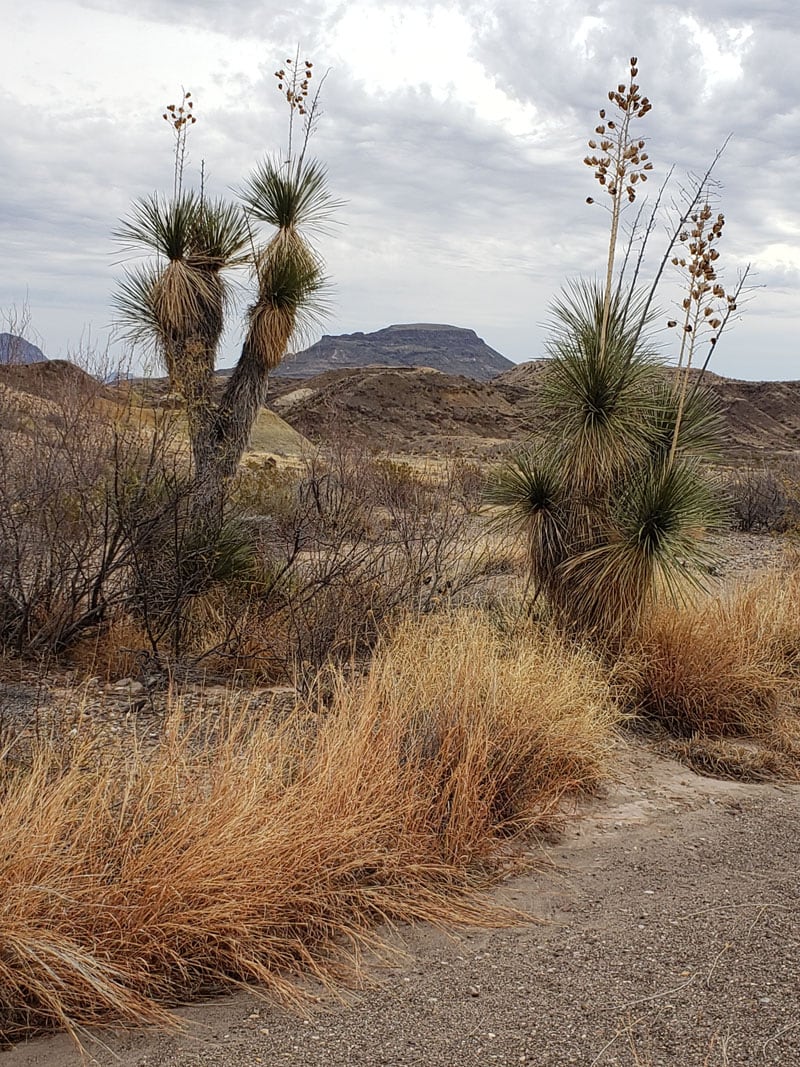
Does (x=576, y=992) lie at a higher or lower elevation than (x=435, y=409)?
lower

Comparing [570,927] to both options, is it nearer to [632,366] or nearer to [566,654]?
[566,654]

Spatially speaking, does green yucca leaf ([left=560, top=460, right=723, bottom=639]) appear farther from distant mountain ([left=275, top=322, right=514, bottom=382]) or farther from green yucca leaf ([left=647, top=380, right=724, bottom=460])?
distant mountain ([left=275, top=322, right=514, bottom=382])

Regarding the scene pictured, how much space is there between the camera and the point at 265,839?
13.1 ft

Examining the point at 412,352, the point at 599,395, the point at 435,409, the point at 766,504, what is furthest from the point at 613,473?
the point at 412,352

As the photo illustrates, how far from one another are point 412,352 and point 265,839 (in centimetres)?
12559

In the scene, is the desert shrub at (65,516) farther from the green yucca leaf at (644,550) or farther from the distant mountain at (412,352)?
the distant mountain at (412,352)

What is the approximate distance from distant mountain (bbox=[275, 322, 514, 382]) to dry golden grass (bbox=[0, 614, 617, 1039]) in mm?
102332

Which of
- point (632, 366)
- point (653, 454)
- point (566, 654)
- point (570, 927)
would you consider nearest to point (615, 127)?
point (632, 366)

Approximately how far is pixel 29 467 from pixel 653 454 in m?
4.62

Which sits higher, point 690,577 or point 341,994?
point 690,577

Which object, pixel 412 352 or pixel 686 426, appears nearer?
pixel 686 426

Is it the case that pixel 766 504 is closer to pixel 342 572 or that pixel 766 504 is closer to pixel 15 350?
pixel 342 572

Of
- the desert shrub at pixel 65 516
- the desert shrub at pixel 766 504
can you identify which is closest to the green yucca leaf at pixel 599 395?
the desert shrub at pixel 65 516

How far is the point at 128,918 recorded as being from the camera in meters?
3.66
